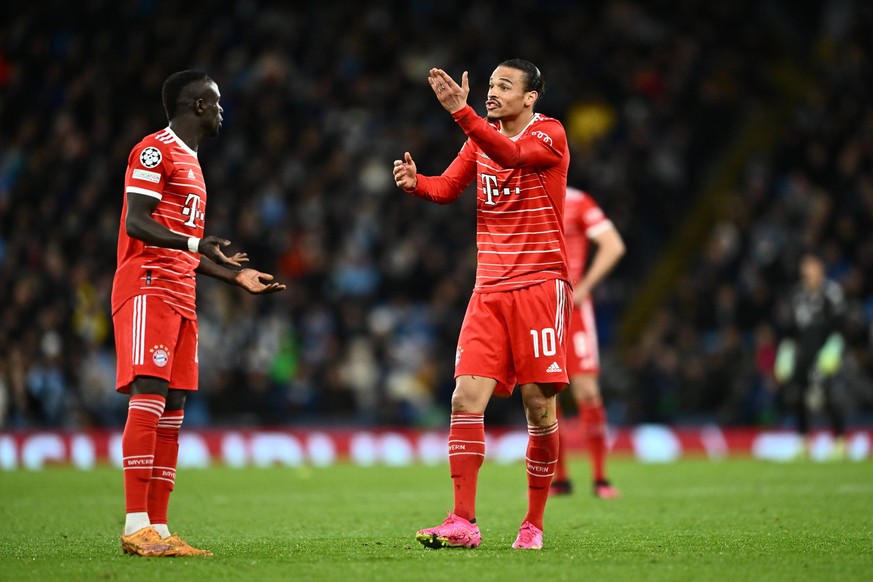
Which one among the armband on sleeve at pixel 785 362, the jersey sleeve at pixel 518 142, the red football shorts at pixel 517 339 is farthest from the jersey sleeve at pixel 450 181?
the armband on sleeve at pixel 785 362

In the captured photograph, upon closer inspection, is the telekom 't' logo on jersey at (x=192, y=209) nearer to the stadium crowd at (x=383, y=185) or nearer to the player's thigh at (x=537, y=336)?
the player's thigh at (x=537, y=336)

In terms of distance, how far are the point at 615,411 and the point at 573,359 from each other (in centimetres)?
854

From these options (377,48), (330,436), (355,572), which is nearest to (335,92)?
(377,48)

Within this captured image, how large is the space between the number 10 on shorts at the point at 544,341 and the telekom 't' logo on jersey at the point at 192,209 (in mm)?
1834

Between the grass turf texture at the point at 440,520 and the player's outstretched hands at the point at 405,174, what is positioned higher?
the player's outstretched hands at the point at 405,174

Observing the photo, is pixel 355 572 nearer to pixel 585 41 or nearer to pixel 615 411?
pixel 615 411

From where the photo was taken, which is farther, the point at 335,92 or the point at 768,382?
the point at 335,92

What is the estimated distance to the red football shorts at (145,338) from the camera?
247 inches

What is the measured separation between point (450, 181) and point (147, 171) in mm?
1644

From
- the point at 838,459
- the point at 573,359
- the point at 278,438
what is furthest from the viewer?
the point at 278,438

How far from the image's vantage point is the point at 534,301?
6.67 m

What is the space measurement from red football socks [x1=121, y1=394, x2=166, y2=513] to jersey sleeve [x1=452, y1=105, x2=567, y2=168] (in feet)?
6.73

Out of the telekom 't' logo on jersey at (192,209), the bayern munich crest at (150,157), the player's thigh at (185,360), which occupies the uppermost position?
the bayern munich crest at (150,157)

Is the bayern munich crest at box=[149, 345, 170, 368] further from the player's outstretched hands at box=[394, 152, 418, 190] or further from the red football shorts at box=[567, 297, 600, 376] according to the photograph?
the red football shorts at box=[567, 297, 600, 376]
